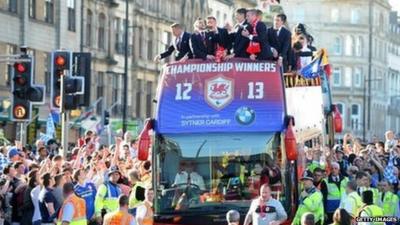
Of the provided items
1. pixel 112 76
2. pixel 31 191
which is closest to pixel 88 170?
pixel 31 191

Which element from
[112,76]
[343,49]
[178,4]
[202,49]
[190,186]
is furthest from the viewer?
[343,49]

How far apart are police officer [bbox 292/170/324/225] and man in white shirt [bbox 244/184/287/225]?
Result: 1415mm

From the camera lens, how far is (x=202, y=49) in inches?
729

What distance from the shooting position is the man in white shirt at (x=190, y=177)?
17.1 m

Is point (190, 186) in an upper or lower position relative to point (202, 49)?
lower

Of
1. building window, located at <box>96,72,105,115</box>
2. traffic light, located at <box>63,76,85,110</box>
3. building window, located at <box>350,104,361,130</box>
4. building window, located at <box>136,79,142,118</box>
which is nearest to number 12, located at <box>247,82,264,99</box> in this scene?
traffic light, located at <box>63,76,85,110</box>

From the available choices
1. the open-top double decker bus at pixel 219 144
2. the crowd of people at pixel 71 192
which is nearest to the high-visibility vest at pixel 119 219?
the crowd of people at pixel 71 192

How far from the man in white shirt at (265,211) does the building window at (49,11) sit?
1418 inches

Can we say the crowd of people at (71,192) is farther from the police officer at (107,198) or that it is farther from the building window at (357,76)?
the building window at (357,76)

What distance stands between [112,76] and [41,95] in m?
37.8

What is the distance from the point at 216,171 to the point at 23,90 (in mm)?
7746

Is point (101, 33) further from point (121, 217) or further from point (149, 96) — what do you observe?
point (121, 217)

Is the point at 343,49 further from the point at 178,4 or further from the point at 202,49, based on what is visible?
the point at 202,49

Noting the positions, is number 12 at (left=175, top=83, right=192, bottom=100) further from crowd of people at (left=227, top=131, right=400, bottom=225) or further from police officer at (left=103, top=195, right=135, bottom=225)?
police officer at (left=103, top=195, right=135, bottom=225)
